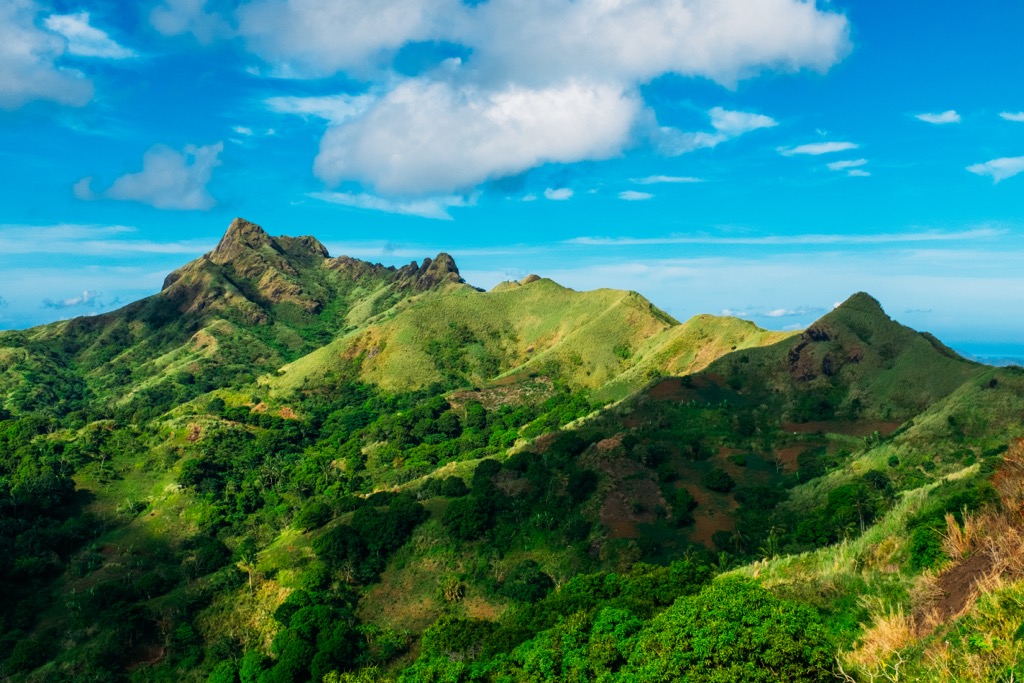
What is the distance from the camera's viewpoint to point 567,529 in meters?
75.8

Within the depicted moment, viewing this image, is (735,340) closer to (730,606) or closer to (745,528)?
(745,528)

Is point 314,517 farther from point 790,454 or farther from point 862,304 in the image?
point 862,304

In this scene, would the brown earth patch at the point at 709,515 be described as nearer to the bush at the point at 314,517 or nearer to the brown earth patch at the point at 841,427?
the brown earth patch at the point at 841,427

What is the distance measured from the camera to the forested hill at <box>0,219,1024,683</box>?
28031 mm

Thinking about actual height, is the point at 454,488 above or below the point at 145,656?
above

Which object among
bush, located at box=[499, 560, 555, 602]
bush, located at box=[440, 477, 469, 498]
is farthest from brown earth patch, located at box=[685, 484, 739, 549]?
bush, located at box=[440, 477, 469, 498]

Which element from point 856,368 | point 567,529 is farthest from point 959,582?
point 856,368

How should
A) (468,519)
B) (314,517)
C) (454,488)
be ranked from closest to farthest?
(468,519)
(454,488)
(314,517)

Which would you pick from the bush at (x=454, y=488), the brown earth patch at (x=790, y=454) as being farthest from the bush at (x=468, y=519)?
the brown earth patch at (x=790, y=454)

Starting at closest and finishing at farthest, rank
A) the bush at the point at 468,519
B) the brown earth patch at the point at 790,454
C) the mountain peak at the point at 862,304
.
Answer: the bush at the point at 468,519 < the brown earth patch at the point at 790,454 < the mountain peak at the point at 862,304

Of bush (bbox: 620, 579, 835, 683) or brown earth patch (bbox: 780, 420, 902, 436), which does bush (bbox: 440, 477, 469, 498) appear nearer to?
bush (bbox: 620, 579, 835, 683)

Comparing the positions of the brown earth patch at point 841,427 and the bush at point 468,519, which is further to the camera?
→ the brown earth patch at point 841,427

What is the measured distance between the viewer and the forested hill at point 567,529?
→ 2803 cm

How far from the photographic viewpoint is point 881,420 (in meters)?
114
